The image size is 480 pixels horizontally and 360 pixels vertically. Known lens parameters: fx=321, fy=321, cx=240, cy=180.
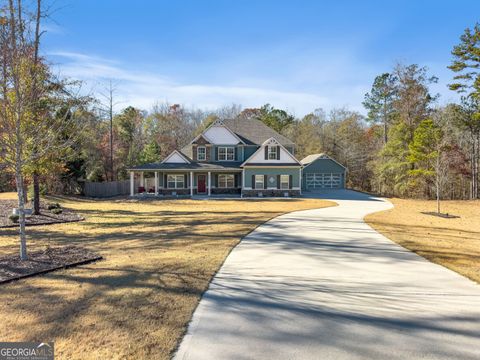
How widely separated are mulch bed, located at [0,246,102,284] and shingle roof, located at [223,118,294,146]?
A: 87.6 ft

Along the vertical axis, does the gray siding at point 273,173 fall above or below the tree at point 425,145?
below

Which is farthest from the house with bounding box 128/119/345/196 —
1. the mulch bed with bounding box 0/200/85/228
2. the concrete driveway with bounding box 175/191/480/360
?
the concrete driveway with bounding box 175/191/480/360

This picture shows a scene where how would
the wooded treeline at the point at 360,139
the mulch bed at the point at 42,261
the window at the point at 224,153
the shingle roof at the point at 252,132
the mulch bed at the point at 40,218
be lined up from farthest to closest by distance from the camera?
the shingle roof at the point at 252,132 → the window at the point at 224,153 → the wooded treeline at the point at 360,139 → the mulch bed at the point at 40,218 → the mulch bed at the point at 42,261

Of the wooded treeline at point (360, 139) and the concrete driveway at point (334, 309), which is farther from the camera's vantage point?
the wooded treeline at point (360, 139)

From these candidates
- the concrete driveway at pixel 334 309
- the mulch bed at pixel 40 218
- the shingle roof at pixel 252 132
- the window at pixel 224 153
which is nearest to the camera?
the concrete driveway at pixel 334 309

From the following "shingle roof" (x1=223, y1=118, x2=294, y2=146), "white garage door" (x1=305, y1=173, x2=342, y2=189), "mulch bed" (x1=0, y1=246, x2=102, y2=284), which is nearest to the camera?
"mulch bed" (x1=0, y1=246, x2=102, y2=284)

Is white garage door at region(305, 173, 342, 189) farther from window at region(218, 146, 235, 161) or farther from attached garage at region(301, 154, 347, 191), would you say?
window at region(218, 146, 235, 161)

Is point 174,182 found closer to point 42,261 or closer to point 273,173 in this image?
point 273,173

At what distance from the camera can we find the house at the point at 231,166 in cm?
3138

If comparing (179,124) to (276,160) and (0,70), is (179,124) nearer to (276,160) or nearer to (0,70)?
(276,160)

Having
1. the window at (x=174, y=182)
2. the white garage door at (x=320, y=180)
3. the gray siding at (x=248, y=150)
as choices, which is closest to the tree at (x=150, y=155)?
the window at (x=174, y=182)

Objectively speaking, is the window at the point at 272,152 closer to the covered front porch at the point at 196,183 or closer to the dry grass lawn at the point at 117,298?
the covered front porch at the point at 196,183

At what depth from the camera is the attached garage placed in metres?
37.8

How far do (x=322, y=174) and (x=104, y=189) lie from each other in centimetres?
2435
